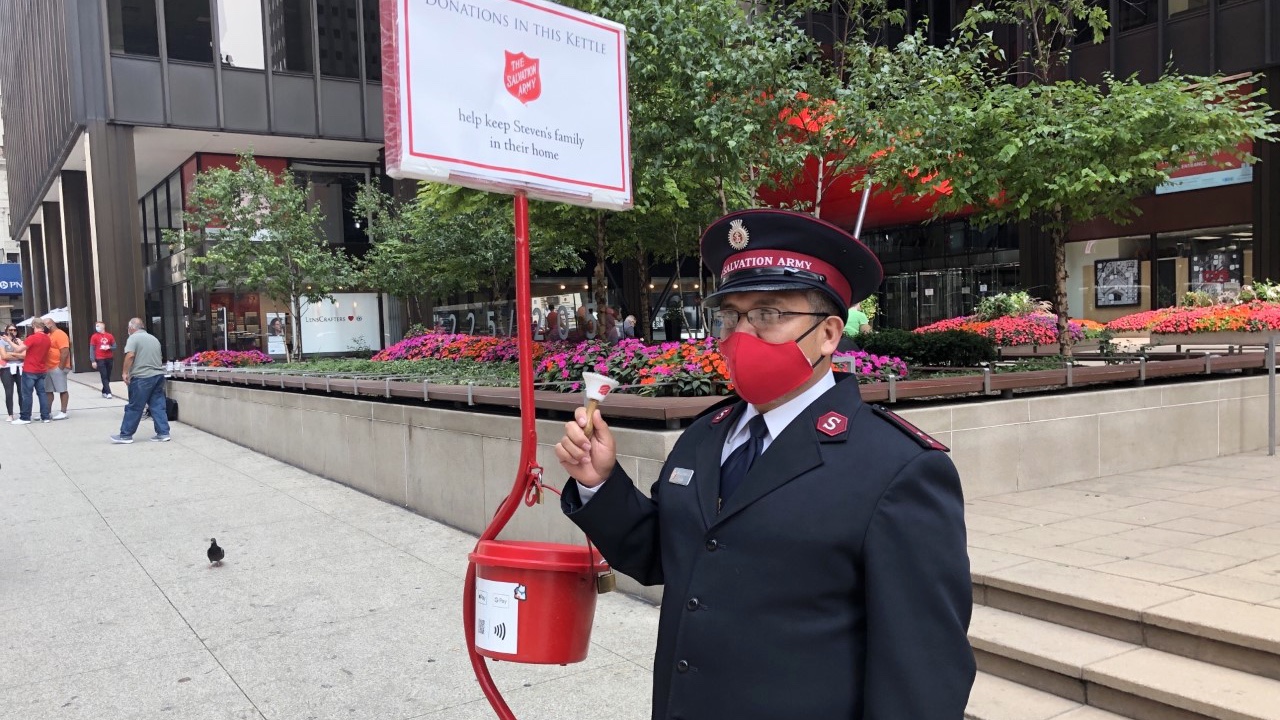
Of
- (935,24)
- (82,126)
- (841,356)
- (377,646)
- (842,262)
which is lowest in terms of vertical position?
(377,646)

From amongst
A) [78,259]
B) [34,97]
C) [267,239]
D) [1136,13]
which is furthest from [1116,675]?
[34,97]

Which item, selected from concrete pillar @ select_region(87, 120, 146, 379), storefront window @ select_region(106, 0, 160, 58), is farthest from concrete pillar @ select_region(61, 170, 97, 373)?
storefront window @ select_region(106, 0, 160, 58)

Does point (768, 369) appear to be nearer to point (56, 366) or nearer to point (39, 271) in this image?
point (56, 366)

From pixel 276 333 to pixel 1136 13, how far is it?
2604 centimetres

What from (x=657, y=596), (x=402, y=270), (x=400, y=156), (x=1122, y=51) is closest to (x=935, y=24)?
(x=1122, y=51)

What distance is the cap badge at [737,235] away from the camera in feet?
6.05

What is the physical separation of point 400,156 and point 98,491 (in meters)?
8.94

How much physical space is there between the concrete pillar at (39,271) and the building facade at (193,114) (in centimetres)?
2032

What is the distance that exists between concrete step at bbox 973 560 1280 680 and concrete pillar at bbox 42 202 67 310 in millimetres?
A: 49005

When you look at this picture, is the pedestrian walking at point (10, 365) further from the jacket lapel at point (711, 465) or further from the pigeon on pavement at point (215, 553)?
the jacket lapel at point (711, 465)

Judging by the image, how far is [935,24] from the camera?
26.9 m

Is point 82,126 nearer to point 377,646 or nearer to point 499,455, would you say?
point 499,455

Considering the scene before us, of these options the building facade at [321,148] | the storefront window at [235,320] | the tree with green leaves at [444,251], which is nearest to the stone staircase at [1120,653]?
the tree with green leaves at [444,251]

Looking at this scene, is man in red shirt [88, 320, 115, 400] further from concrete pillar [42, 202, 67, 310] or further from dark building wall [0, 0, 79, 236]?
concrete pillar [42, 202, 67, 310]
